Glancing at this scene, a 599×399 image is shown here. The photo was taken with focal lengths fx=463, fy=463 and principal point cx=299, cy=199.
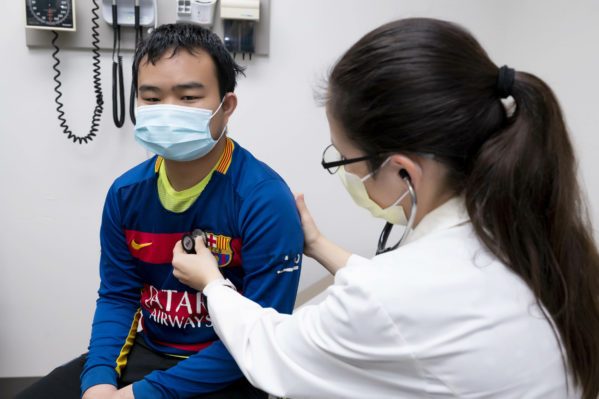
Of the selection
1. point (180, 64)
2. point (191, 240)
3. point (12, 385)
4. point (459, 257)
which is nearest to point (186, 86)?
point (180, 64)

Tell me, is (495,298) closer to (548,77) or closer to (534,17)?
(548,77)

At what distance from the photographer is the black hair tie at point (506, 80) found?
0.70 metres

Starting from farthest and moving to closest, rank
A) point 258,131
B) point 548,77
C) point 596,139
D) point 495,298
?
point 258,131
point 548,77
point 596,139
point 495,298

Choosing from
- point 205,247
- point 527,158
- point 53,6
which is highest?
point 53,6

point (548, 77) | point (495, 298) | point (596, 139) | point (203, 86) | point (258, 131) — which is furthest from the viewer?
point (258, 131)

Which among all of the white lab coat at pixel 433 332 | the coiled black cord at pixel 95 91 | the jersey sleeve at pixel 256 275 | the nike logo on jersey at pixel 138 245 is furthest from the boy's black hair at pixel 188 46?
the white lab coat at pixel 433 332

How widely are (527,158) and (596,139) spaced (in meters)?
0.90

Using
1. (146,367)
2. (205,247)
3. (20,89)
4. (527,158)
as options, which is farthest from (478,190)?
(20,89)

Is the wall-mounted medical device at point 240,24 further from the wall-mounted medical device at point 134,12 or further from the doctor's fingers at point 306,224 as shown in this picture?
the doctor's fingers at point 306,224

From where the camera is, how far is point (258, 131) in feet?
5.65

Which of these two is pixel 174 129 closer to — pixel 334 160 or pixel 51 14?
pixel 334 160

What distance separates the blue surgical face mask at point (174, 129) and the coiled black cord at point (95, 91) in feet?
2.07

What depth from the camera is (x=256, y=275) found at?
107 cm

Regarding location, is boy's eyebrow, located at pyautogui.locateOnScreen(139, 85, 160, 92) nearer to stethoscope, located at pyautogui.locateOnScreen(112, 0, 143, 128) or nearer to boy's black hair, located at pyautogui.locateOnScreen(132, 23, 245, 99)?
boy's black hair, located at pyautogui.locateOnScreen(132, 23, 245, 99)
